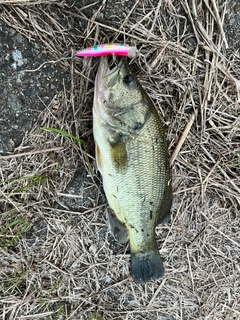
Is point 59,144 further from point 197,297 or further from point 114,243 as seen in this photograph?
point 197,297

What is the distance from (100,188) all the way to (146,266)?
620 millimetres

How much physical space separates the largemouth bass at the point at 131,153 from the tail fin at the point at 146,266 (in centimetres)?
4

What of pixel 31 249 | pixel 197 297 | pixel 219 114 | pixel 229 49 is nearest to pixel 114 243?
pixel 31 249

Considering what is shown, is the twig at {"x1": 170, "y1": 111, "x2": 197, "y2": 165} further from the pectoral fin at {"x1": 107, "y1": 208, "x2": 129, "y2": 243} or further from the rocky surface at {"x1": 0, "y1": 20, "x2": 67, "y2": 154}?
the rocky surface at {"x1": 0, "y1": 20, "x2": 67, "y2": 154}

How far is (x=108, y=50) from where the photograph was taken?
86.2 inches

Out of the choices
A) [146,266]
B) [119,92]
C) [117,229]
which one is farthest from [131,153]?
[146,266]

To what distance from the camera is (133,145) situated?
2121 millimetres

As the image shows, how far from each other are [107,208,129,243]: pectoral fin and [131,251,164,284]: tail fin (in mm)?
140

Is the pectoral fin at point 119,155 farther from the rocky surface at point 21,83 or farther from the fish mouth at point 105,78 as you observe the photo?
the rocky surface at point 21,83

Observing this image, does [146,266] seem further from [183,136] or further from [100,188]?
[183,136]

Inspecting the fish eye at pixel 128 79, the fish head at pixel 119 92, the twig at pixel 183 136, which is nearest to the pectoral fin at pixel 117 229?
the twig at pixel 183 136

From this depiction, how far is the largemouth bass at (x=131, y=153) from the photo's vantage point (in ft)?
6.86

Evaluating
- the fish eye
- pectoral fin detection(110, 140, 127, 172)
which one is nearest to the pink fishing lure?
the fish eye

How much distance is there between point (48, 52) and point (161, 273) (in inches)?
65.4
